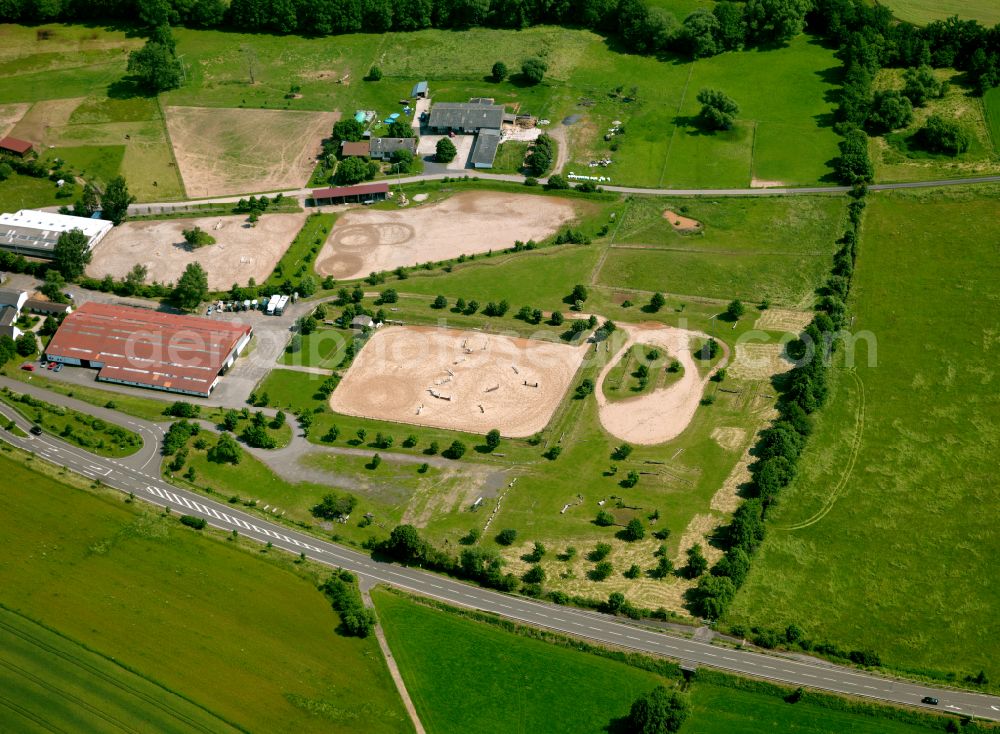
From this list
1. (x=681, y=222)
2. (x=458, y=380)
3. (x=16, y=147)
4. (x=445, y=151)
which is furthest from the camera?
(x=16, y=147)

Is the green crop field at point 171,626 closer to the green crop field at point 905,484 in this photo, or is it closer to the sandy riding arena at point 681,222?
the green crop field at point 905,484

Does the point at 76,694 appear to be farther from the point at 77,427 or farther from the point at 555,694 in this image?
the point at 555,694

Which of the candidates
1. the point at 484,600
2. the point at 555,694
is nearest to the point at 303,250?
the point at 484,600

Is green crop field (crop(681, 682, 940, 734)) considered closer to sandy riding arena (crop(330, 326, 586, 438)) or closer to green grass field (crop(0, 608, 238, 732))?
sandy riding arena (crop(330, 326, 586, 438))

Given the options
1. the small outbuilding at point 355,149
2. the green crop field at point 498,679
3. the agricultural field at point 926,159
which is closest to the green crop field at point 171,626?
the green crop field at point 498,679

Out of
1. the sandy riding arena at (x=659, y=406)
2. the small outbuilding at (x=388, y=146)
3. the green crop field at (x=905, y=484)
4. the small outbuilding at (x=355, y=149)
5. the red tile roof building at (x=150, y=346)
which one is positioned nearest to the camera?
the green crop field at (x=905, y=484)

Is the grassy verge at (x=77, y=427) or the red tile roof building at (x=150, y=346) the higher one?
the red tile roof building at (x=150, y=346)
